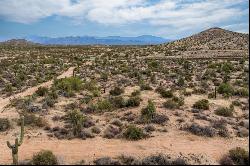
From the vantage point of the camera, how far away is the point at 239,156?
1484cm

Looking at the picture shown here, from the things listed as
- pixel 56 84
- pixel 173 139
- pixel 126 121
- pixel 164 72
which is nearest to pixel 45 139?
pixel 126 121

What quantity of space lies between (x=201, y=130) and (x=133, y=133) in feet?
10.8

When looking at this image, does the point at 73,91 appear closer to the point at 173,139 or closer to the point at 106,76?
the point at 106,76

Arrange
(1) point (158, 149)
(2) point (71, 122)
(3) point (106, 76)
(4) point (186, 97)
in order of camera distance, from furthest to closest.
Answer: (3) point (106, 76)
(4) point (186, 97)
(2) point (71, 122)
(1) point (158, 149)

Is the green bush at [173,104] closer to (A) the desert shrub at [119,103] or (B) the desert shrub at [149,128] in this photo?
(A) the desert shrub at [119,103]

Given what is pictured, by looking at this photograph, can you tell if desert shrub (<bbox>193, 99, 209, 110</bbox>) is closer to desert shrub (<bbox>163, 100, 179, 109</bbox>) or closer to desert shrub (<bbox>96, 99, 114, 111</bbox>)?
desert shrub (<bbox>163, 100, 179, 109</bbox>)

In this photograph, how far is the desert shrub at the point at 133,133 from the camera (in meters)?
17.7

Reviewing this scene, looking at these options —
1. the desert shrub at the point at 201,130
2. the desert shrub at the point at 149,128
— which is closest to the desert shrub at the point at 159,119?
the desert shrub at the point at 149,128

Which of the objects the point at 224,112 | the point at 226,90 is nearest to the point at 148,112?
the point at 224,112

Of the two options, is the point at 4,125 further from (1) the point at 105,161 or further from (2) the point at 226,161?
(2) the point at 226,161

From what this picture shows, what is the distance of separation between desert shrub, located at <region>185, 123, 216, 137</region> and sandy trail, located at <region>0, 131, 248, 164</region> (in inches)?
15.6

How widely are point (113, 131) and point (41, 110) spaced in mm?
5932

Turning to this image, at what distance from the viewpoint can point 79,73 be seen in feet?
138

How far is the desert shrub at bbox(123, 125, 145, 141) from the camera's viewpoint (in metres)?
17.7
